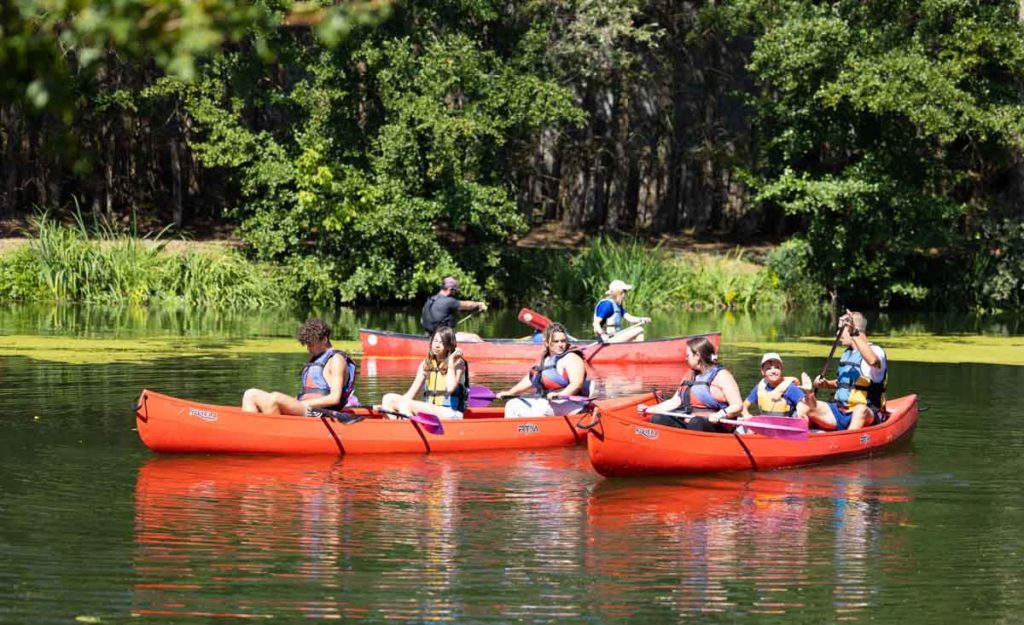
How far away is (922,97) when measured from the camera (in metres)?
31.3

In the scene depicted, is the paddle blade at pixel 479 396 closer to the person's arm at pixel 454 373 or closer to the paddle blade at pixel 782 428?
the person's arm at pixel 454 373

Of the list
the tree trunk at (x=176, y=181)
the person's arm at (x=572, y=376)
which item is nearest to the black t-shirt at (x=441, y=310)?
the person's arm at (x=572, y=376)

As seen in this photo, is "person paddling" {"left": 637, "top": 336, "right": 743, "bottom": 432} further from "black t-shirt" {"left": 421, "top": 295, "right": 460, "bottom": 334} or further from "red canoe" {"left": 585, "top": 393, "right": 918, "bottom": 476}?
"black t-shirt" {"left": 421, "top": 295, "right": 460, "bottom": 334}

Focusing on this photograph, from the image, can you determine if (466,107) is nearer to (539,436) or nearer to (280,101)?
(280,101)

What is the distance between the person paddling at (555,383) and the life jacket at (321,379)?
5.58ft

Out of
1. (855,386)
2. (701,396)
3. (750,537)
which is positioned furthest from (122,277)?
(750,537)

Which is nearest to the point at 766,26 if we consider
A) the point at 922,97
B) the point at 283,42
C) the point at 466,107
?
the point at 922,97

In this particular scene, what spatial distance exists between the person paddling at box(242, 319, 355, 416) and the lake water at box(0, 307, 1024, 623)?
0.47m

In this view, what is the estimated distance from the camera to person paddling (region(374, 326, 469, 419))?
14.5 meters

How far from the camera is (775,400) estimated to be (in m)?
14.4

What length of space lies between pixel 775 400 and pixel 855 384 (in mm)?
1219

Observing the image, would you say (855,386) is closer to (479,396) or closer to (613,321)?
(479,396)

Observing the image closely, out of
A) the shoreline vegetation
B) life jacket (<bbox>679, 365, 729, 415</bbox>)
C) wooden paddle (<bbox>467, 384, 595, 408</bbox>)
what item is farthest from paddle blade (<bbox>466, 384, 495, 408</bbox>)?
the shoreline vegetation

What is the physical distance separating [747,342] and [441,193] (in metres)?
9.25
